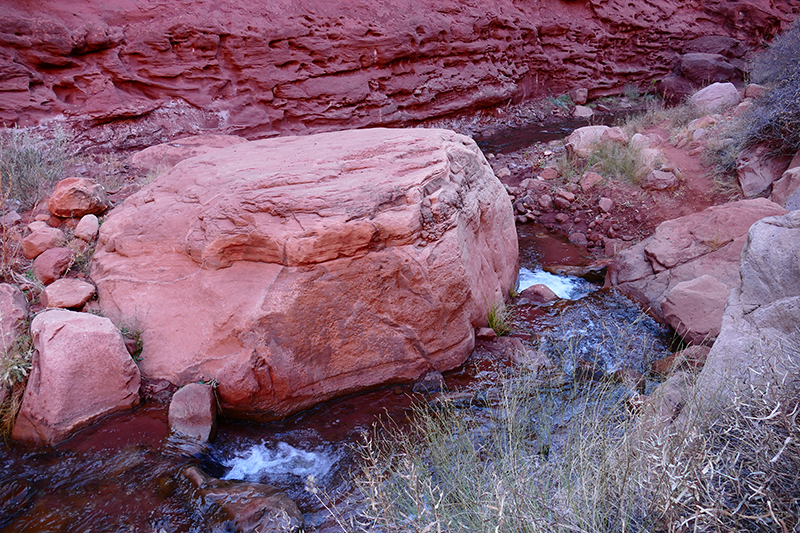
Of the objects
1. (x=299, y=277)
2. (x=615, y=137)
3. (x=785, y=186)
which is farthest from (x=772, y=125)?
(x=299, y=277)

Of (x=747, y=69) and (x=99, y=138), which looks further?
(x=747, y=69)

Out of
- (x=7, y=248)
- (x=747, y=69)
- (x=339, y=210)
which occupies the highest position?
(x=339, y=210)

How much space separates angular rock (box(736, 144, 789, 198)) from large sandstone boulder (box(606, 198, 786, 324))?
1.24 m

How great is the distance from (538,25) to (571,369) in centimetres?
1350

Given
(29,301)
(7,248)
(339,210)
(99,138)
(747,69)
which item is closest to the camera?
(339,210)

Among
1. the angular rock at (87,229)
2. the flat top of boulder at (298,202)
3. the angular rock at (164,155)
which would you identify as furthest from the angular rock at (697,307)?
the angular rock at (164,155)

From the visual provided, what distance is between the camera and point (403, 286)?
129 inches

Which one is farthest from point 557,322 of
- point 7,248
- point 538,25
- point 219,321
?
point 538,25

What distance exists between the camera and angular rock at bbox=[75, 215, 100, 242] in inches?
153

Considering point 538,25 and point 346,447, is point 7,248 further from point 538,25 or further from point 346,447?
point 538,25

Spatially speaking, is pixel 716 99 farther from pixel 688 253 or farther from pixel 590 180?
pixel 688 253

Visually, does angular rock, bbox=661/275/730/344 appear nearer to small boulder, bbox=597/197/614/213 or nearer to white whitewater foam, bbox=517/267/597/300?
white whitewater foam, bbox=517/267/597/300

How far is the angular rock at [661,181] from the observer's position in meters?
6.38

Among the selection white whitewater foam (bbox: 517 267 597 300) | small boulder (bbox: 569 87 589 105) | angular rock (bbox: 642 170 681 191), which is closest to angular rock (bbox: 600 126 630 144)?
angular rock (bbox: 642 170 681 191)
